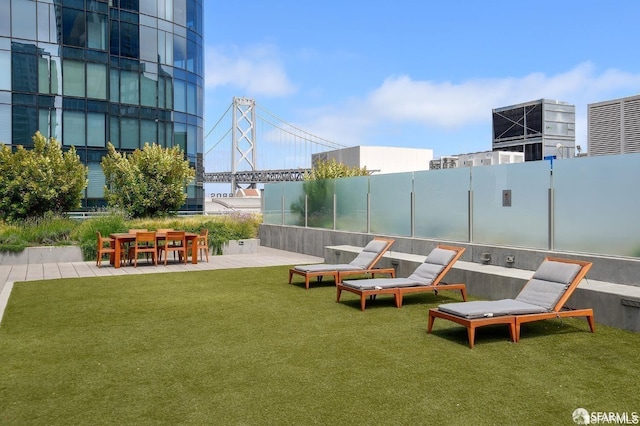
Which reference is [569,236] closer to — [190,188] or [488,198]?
[488,198]

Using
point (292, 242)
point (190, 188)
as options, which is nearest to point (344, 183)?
point (292, 242)

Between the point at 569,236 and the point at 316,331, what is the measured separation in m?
4.88

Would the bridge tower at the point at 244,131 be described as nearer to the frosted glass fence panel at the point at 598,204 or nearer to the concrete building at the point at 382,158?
the concrete building at the point at 382,158

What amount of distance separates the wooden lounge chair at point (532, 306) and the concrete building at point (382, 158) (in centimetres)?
3954

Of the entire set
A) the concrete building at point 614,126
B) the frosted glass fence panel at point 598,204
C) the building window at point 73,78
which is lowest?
the frosted glass fence panel at point 598,204

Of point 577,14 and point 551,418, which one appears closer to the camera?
point 551,418

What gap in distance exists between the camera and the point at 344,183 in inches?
644

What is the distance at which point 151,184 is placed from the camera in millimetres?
20297

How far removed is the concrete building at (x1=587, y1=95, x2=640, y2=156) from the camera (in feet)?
49.5

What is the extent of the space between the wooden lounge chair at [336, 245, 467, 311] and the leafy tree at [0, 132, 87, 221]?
1315 centimetres

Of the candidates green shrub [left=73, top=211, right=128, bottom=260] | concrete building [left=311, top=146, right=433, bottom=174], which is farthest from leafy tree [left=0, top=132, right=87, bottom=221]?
concrete building [left=311, top=146, right=433, bottom=174]

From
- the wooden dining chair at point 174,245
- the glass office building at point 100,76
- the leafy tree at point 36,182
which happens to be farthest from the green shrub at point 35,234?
the glass office building at point 100,76

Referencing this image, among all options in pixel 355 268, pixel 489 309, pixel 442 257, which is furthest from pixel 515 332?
pixel 355 268

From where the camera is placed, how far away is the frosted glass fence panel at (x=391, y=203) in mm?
13516
